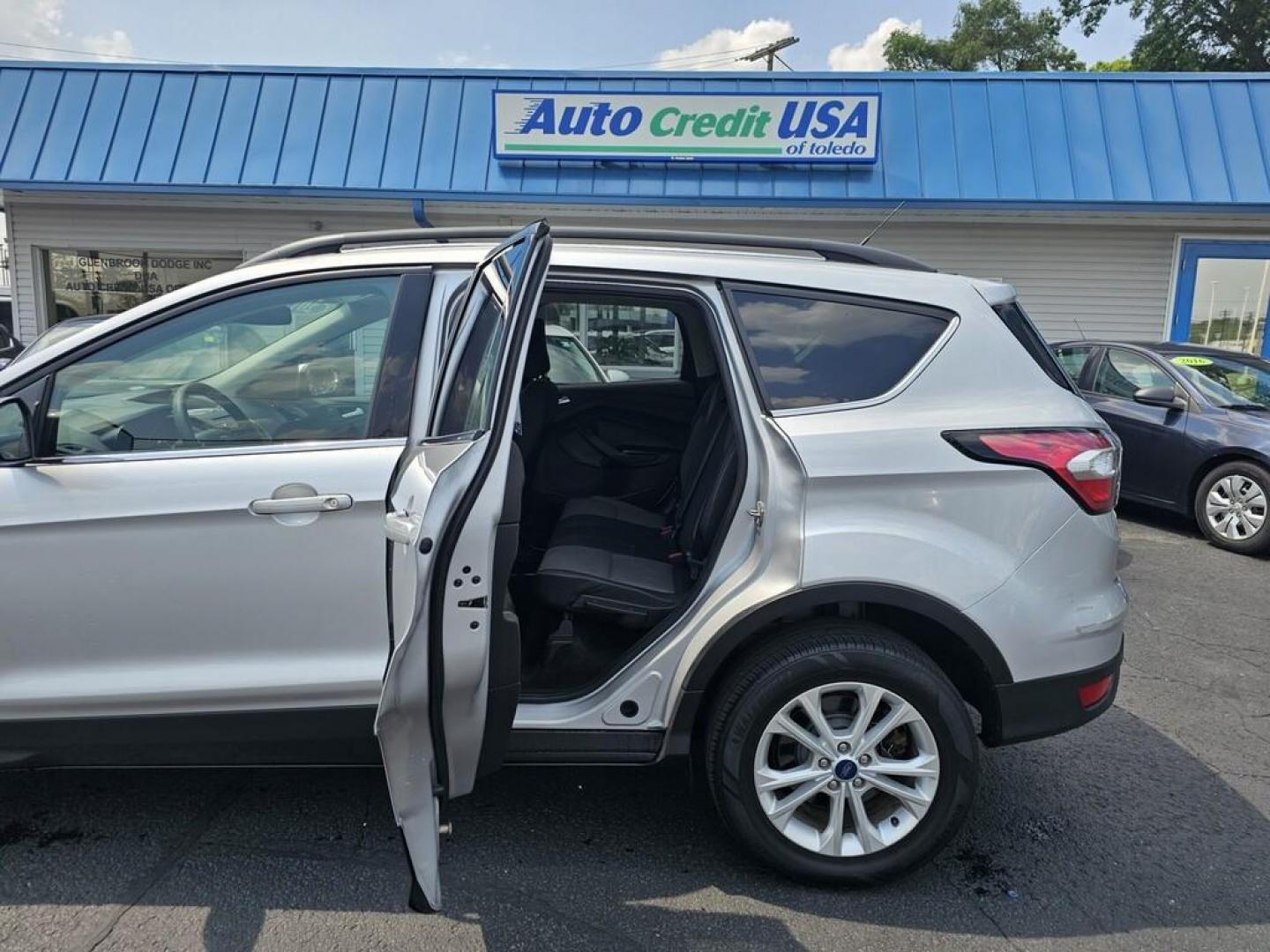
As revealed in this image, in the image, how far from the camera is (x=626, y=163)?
9.91 meters

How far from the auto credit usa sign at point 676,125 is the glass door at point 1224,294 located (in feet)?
13.8

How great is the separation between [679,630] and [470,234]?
1388mm

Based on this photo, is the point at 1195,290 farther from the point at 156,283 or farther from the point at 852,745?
the point at 156,283

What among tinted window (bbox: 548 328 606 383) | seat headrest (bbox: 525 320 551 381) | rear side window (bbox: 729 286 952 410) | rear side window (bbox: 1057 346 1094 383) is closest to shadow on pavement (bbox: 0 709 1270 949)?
rear side window (bbox: 729 286 952 410)

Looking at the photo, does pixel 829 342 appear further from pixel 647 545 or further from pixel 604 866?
pixel 604 866

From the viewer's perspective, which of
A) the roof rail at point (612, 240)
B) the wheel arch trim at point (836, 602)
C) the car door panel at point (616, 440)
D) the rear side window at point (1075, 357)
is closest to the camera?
the wheel arch trim at point (836, 602)

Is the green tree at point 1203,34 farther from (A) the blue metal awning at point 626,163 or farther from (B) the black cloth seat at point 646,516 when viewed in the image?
(B) the black cloth seat at point 646,516

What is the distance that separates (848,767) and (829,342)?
1.21m

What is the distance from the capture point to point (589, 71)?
33.5 ft

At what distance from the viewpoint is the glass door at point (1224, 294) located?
1022 centimetres

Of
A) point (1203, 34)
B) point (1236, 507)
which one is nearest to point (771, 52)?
point (1203, 34)

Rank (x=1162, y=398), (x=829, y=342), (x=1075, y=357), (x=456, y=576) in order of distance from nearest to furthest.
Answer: (x=456, y=576), (x=829, y=342), (x=1162, y=398), (x=1075, y=357)

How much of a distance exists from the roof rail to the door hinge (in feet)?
2.77

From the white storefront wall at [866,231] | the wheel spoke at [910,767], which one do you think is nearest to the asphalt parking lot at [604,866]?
the wheel spoke at [910,767]
